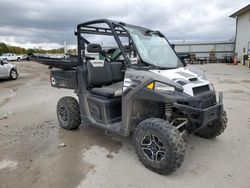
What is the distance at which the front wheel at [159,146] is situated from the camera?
2.53m

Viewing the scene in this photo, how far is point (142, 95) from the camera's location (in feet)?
9.03

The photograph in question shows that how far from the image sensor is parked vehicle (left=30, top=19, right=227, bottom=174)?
8.62 ft

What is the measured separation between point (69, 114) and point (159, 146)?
80.8 inches

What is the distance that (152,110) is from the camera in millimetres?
3201

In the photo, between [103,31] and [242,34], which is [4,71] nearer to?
[103,31]

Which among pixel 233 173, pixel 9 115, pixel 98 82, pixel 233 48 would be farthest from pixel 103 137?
pixel 233 48

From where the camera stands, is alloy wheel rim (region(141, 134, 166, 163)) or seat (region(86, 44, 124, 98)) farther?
seat (region(86, 44, 124, 98))

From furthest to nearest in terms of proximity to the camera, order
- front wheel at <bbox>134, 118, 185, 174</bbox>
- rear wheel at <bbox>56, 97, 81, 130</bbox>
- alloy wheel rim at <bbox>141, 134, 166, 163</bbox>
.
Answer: rear wheel at <bbox>56, 97, 81, 130</bbox> → alloy wheel rim at <bbox>141, 134, 166, 163</bbox> → front wheel at <bbox>134, 118, 185, 174</bbox>

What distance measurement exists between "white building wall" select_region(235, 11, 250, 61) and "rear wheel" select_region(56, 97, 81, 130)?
66.1 feet

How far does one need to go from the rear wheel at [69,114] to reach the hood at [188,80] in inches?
77.1

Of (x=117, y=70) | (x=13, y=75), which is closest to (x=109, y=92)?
(x=117, y=70)

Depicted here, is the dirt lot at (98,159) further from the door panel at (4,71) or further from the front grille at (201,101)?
the door panel at (4,71)

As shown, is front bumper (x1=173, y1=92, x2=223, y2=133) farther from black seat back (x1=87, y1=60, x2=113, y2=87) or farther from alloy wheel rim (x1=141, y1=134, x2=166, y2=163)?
black seat back (x1=87, y1=60, x2=113, y2=87)

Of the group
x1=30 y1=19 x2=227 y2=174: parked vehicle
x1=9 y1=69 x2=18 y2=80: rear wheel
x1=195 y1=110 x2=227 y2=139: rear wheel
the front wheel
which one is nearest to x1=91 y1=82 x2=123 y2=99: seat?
x1=30 y1=19 x2=227 y2=174: parked vehicle
